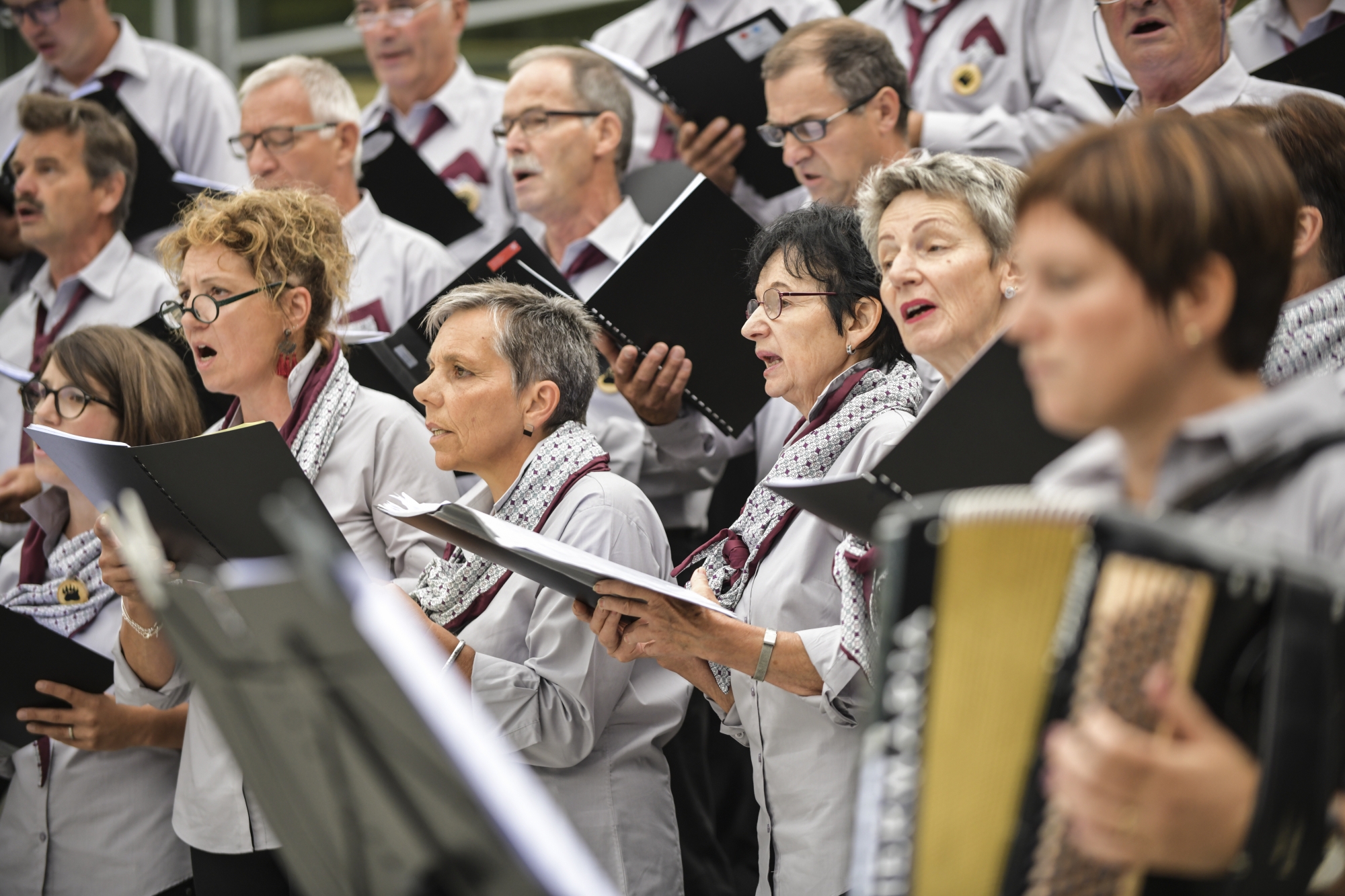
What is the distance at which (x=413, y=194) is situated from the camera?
4.34 meters

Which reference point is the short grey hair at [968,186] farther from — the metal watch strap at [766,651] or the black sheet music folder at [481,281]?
the black sheet music folder at [481,281]

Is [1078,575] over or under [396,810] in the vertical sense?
over

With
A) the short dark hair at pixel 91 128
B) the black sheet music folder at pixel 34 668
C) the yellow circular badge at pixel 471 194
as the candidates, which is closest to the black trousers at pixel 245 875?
the black sheet music folder at pixel 34 668

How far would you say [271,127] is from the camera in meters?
4.36

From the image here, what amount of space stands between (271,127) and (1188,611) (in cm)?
396

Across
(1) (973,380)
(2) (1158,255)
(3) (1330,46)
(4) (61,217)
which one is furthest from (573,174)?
(2) (1158,255)

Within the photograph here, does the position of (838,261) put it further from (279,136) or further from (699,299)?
(279,136)

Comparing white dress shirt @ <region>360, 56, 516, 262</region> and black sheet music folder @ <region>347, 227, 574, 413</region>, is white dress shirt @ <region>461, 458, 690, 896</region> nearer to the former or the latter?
black sheet music folder @ <region>347, 227, 574, 413</region>

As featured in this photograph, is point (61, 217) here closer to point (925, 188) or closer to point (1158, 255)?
point (925, 188)

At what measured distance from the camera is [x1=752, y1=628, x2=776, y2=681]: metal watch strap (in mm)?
2213

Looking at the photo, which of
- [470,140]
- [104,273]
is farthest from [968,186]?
[104,273]

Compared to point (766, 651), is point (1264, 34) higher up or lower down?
higher up

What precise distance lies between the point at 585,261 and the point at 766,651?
2.09 m

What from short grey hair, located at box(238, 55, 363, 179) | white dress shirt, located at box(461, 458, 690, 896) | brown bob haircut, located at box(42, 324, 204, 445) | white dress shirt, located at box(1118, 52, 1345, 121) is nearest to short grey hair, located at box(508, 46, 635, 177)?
short grey hair, located at box(238, 55, 363, 179)
